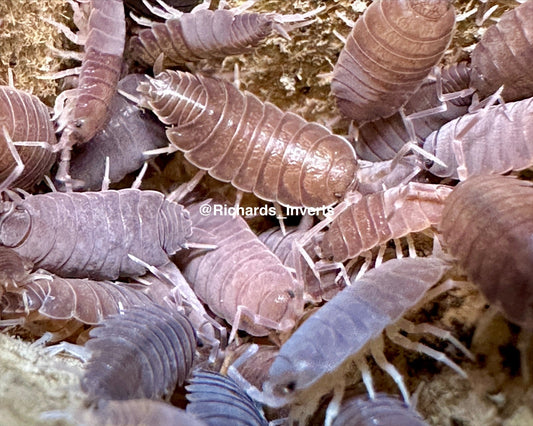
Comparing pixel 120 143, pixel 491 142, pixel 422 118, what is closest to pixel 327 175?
pixel 422 118

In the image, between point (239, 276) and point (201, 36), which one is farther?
point (201, 36)

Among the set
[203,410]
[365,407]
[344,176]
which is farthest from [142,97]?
[365,407]

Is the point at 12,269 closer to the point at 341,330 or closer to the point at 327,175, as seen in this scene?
the point at 341,330

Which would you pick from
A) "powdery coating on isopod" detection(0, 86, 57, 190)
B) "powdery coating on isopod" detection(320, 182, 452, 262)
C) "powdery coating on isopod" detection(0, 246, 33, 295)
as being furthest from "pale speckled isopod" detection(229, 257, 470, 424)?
"powdery coating on isopod" detection(0, 86, 57, 190)

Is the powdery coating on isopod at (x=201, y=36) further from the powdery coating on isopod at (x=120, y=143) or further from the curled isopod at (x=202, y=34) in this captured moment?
the powdery coating on isopod at (x=120, y=143)

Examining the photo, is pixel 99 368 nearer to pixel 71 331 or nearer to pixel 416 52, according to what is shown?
pixel 71 331

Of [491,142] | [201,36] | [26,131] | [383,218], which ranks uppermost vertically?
[201,36]

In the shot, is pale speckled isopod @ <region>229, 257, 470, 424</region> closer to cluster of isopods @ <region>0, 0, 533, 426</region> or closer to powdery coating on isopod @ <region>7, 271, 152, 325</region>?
cluster of isopods @ <region>0, 0, 533, 426</region>

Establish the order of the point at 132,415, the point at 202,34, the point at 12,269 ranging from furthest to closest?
the point at 202,34
the point at 12,269
the point at 132,415
